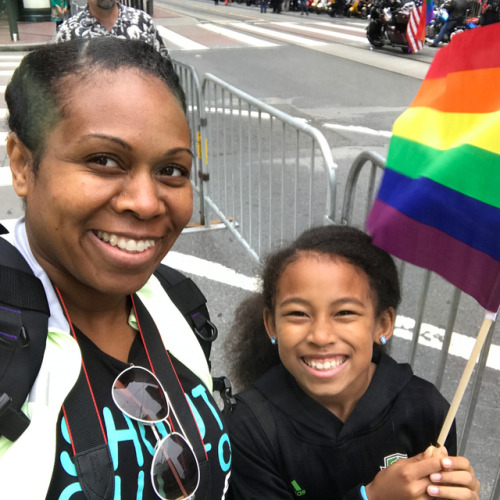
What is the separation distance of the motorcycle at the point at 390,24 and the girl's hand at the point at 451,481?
1593cm

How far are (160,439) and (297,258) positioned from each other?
758 millimetres

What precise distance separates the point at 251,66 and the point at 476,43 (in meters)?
12.9

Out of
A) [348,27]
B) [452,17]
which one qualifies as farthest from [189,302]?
[348,27]

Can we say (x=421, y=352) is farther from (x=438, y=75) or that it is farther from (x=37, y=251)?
(x=37, y=251)

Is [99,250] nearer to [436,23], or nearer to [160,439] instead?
[160,439]

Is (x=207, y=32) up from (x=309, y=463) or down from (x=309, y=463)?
down

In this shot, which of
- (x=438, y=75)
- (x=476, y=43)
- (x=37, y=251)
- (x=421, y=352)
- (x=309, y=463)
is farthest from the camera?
(x=421, y=352)

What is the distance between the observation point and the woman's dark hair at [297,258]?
1.82 meters

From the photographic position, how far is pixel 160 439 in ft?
4.20

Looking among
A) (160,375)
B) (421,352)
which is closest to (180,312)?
(160,375)

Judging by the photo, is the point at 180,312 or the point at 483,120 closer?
the point at 483,120

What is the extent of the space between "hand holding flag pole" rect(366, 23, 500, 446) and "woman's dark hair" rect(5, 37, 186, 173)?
64 cm

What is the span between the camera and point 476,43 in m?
1.44

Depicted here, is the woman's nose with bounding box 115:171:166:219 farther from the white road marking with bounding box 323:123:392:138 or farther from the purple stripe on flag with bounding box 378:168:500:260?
the white road marking with bounding box 323:123:392:138
